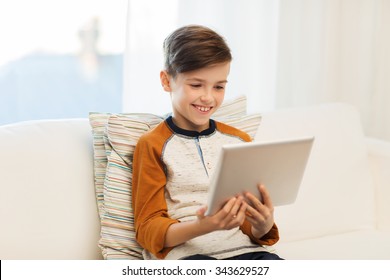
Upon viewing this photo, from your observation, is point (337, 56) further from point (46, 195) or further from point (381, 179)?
point (46, 195)

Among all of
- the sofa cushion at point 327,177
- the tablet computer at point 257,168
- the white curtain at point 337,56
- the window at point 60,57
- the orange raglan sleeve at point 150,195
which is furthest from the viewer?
the white curtain at point 337,56

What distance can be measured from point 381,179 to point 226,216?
37.9 inches

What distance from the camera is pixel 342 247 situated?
2.19 meters

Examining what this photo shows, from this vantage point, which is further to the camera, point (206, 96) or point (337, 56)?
point (337, 56)

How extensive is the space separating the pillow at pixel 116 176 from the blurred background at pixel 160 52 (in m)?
0.70

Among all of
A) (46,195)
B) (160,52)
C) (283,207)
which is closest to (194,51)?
(46,195)

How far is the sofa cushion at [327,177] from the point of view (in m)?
2.29

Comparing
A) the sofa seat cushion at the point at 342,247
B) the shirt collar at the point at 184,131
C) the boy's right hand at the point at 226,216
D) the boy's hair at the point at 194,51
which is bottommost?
the sofa seat cushion at the point at 342,247

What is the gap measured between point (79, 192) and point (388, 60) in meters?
1.82

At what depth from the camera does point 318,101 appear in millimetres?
3170

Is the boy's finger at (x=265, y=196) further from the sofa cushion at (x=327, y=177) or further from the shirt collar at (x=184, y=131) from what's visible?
the sofa cushion at (x=327, y=177)

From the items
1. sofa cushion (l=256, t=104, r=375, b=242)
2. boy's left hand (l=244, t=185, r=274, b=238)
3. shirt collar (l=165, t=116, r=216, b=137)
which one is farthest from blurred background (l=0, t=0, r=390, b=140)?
boy's left hand (l=244, t=185, r=274, b=238)

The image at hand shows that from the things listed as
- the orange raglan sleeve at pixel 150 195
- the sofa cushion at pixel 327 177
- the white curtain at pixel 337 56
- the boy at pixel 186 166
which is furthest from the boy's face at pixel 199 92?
the white curtain at pixel 337 56

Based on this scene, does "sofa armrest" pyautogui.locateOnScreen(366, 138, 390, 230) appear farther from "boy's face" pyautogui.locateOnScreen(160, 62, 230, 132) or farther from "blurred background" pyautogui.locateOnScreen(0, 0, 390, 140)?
"boy's face" pyautogui.locateOnScreen(160, 62, 230, 132)
